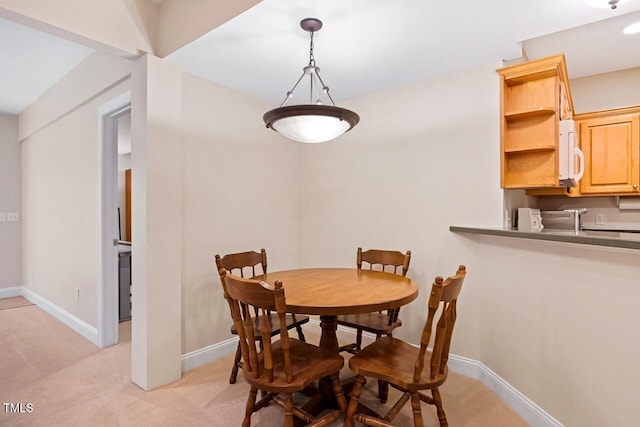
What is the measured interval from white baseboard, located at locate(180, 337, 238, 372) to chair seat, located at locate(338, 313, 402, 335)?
1.10 meters

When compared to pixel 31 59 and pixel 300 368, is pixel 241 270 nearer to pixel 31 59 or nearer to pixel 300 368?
pixel 300 368

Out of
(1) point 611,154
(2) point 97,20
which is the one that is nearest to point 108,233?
(2) point 97,20

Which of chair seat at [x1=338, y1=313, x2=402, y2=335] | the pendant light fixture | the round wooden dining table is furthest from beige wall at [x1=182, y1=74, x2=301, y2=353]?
chair seat at [x1=338, y1=313, x2=402, y2=335]

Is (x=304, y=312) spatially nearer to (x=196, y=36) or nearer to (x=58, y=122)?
(x=196, y=36)

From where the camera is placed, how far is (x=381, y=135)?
2.94 meters

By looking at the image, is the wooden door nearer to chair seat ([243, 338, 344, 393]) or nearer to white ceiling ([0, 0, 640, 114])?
white ceiling ([0, 0, 640, 114])

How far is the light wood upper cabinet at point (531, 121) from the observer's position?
214 cm

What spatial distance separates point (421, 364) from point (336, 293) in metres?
0.55

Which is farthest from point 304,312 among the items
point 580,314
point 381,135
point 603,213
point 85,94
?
point 603,213

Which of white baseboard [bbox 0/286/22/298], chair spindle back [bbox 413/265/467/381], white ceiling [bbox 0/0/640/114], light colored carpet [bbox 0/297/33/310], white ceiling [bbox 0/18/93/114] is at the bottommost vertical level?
light colored carpet [bbox 0/297/33/310]

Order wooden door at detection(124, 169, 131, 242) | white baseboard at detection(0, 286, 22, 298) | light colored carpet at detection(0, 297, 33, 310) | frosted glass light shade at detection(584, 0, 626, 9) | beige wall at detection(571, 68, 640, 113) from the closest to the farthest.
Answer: frosted glass light shade at detection(584, 0, 626, 9) < beige wall at detection(571, 68, 640, 113) < light colored carpet at detection(0, 297, 33, 310) < white baseboard at detection(0, 286, 22, 298) < wooden door at detection(124, 169, 131, 242)

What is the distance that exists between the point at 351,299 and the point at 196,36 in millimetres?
1847

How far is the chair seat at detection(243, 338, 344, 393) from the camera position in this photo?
1.49 m

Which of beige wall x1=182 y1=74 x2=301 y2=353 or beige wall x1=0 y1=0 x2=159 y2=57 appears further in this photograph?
beige wall x1=182 y1=74 x2=301 y2=353
